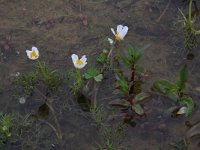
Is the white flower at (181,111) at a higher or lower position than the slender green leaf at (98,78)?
lower

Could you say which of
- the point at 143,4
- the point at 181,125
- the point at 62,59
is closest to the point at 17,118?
the point at 62,59

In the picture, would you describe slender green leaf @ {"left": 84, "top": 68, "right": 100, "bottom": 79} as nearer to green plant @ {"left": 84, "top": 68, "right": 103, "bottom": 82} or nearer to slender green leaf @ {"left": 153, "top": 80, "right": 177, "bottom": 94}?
green plant @ {"left": 84, "top": 68, "right": 103, "bottom": 82}

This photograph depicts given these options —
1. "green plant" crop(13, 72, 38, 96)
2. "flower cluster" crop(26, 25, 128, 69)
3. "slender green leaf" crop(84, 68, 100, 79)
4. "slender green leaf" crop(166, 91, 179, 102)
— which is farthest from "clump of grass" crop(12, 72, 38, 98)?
"slender green leaf" crop(166, 91, 179, 102)

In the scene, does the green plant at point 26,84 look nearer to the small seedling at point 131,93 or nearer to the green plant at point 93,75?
the green plant at point 93,75

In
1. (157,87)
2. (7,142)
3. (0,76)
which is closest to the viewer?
(7,142)

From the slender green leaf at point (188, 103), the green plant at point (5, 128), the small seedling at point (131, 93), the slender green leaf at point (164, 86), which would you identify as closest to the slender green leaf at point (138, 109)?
the small seedling at point (131, 93)

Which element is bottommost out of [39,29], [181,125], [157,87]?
[181,125]

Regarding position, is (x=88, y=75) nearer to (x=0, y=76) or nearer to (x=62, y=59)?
(x=62, y=59)
